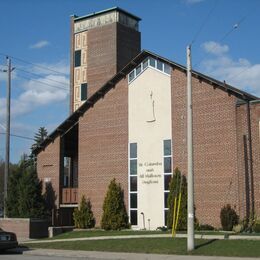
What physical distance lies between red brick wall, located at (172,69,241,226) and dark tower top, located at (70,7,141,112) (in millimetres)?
33957

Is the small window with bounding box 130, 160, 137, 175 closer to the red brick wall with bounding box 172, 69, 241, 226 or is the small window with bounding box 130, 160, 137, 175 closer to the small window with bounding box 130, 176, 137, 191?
the small window with bounding box 130, 176, 137, 191

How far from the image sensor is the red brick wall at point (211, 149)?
3005cm

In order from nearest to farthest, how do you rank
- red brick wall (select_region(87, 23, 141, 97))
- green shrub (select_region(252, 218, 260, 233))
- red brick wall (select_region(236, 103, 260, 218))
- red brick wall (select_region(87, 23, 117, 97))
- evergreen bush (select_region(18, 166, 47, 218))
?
green shrub (select_region(252, 218, 260, 233))
red brick wall (select_region(236, 103, 260, 218))
evergreen bush (select_region(18, 166, 47, 218))
red brick wall (select_region(87, 23, 141, 97))
red brick wall (select_region(87, 23, 117, 97))

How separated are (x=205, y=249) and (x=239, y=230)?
24.1 feet

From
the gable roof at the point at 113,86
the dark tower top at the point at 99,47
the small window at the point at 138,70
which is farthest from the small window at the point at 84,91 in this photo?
the small window at the point at 138,70

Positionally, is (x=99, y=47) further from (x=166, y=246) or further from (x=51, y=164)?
(x=166, y=246)

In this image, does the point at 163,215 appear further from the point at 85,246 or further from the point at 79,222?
the point at 85,246

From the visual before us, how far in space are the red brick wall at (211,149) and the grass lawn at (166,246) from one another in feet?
22.0

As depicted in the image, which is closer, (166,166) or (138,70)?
(166,166)

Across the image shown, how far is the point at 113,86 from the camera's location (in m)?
36.3

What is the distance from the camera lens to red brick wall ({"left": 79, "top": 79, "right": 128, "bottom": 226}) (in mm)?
35156

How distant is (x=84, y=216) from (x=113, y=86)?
29.7ft

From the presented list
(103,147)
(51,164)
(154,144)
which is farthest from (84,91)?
(154,144)

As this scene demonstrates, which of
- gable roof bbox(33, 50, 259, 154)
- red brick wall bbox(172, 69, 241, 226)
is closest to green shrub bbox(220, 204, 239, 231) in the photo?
red brick wall bbox(172, 69, 241, 226)
